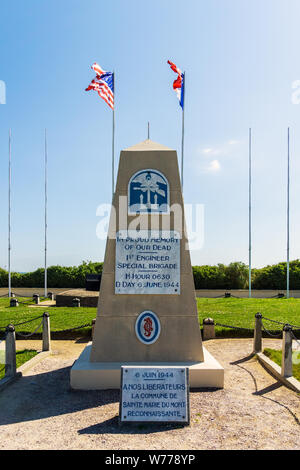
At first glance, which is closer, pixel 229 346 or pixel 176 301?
pixel 176 301

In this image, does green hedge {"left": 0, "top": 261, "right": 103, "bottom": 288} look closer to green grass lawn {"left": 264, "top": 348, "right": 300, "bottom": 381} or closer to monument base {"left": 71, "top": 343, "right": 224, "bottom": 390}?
green grass lawn {"left": 264, "top": 348, "right": 300, "bottom": 381}

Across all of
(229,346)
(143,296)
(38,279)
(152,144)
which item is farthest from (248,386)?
(38,279)

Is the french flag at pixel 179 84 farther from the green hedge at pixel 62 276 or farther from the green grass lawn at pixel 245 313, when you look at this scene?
the green hedge at pixel 62 276

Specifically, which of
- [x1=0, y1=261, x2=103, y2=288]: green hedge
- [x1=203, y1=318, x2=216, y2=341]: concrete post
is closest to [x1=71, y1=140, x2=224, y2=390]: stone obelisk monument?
[x1=203, y1=318, x2=216, y2=341]: concrete post

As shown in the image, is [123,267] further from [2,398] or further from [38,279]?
[38,279]

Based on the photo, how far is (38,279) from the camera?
1211 inches

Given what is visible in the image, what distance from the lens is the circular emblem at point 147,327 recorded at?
6.73 m

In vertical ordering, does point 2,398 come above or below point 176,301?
below

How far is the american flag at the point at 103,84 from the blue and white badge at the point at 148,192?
7.03 m

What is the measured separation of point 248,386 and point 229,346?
A: 3335 mm

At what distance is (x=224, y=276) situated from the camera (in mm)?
28984

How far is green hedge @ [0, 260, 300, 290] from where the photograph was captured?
28.9m

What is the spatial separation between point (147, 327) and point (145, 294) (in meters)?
0.66
